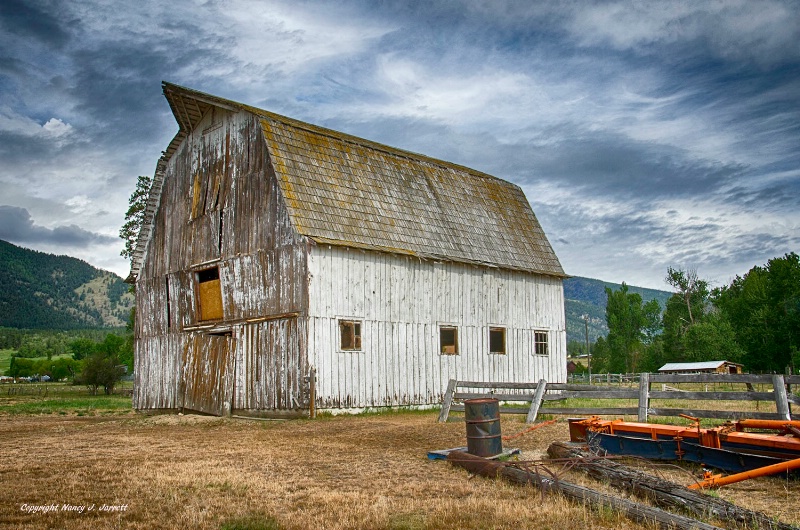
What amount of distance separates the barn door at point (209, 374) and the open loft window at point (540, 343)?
1175 centimetres

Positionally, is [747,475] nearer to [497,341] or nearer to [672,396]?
[672,396]

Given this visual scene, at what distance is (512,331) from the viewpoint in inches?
1005

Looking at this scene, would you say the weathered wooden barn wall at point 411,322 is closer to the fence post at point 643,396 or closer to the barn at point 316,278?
the barn at point 316,278

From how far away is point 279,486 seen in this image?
8422 mm

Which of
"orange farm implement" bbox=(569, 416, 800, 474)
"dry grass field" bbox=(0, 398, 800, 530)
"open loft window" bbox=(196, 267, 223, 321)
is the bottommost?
"dry grass field" bbox=(0, 398, 800, 530)

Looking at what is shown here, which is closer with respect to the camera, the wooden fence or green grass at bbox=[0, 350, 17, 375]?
the wooden fence

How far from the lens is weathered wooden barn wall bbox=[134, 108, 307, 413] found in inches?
792

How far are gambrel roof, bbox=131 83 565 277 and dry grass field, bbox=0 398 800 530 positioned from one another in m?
8.47

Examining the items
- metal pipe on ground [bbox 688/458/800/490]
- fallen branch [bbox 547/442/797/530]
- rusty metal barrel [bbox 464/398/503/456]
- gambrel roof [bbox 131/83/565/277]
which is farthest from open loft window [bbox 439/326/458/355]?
metal pipe on ground [bbox 688/458/800/490]

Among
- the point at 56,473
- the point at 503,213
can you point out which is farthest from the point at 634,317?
the point at 56,473

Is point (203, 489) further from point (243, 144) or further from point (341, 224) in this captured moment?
point (243, 144)

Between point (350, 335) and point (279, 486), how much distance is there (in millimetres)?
12234

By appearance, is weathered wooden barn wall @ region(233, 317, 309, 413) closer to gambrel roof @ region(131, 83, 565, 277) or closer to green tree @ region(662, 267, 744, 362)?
gambrel roof @ region(131, 83, 565, 277)

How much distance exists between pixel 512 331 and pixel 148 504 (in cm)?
1937
